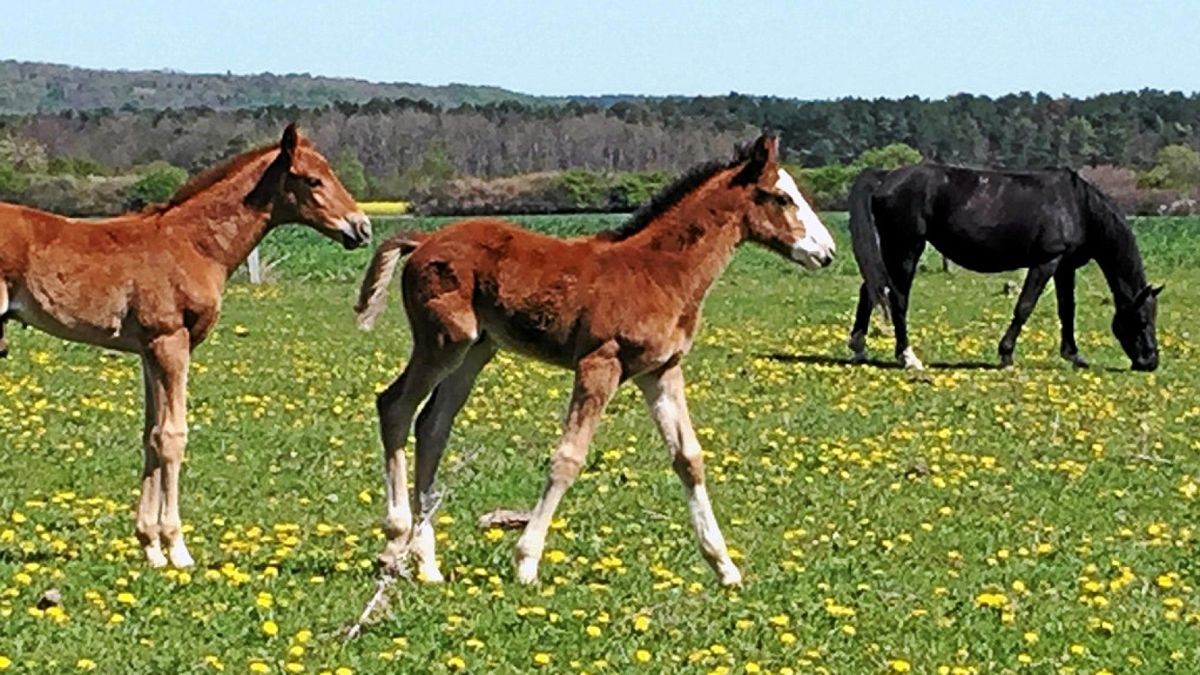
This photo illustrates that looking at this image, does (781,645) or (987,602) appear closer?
(781,645)

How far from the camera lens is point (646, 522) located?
12.1 m

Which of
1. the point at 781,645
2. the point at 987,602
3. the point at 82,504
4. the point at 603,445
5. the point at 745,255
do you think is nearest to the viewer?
the point at 781,645

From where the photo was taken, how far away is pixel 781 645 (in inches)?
342

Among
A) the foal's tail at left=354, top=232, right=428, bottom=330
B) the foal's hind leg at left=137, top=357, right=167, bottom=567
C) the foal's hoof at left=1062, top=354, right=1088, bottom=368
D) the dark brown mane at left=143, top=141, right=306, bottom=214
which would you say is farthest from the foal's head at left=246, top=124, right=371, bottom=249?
the foal's hoof at left=1062, top=354, right=1088, bottom=368

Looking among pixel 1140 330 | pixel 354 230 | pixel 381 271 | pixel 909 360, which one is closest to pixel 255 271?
pixel 909 360

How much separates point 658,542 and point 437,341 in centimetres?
213

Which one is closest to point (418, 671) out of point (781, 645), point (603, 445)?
point (781, 645)

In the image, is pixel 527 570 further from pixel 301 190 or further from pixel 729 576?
pixel 301 190

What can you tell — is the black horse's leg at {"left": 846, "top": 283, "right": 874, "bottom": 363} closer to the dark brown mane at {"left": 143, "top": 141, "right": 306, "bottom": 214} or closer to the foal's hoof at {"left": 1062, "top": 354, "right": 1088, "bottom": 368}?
the foal's hoof at {"left": 1062, "top": 354, "right": 1088, "bottom": 368}

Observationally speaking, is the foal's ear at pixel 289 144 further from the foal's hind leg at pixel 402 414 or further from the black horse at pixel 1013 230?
the black horse at pixel 1013 230

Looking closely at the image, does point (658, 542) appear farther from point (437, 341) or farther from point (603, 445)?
point (603, 445)

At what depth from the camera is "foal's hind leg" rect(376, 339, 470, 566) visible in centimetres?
1004

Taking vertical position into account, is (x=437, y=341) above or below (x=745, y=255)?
above

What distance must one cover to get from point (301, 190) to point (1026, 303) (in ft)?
43.8
